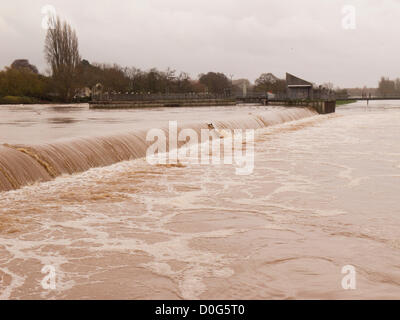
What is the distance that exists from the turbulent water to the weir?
28 mm

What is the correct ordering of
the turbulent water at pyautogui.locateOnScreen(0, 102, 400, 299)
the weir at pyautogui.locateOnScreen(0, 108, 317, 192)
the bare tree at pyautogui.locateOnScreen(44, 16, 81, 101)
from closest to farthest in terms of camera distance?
the turbulent water at pyautogui.locateOnScreen(0, 102, 400, 299), the weir at pyautogui.locateOnScreen(0, 108, 317, 192), the bare tree at pyautogui.locateOnScreen(44, 16, 81, 101)

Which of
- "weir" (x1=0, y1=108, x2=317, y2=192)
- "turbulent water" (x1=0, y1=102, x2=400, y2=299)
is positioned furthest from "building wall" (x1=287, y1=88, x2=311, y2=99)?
"turbulent water" (x1=0, y1=102, x2=400, y2=299)

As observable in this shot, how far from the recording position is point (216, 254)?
4.93 m

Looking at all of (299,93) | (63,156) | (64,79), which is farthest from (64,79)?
(63,156)

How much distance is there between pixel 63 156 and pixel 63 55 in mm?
57320

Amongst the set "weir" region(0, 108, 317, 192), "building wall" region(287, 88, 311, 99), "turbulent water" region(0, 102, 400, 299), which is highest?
"building wall" region(287, 88, 311, 99)

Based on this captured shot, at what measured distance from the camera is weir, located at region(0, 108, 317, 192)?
7.94 m

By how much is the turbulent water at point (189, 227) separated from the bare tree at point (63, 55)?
176 feet

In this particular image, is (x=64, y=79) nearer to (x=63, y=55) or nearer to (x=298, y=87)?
(x=63, y=55)

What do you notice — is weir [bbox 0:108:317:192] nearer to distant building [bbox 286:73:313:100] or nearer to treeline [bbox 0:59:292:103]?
treeline [bbox 0:59:292:103]

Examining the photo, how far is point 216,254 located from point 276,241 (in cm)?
81

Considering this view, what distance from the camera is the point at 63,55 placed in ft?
206

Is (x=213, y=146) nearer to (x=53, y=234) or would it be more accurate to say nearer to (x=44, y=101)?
(x=53, y=234)
